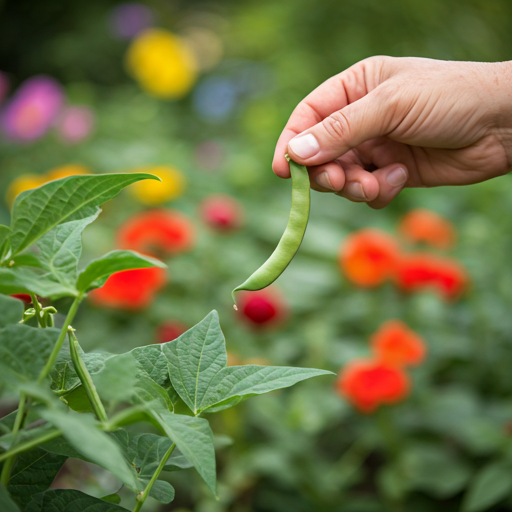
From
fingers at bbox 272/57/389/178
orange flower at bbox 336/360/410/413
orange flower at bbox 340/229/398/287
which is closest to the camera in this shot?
fingers at bbox 272/57/389/178

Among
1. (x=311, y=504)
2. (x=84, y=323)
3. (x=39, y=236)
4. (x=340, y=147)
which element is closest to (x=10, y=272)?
(x=39, y=236)

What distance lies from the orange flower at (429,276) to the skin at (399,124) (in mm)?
624

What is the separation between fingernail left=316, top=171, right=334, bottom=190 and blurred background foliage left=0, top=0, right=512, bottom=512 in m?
0.47

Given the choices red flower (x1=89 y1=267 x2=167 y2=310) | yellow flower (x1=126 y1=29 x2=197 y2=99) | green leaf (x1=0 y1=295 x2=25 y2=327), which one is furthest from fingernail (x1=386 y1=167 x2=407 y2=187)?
yellow flower (x1=126 y1=29 x2=197 y2=99)

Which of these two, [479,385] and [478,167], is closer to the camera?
[478,167]

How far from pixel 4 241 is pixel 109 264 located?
A: 103 mm

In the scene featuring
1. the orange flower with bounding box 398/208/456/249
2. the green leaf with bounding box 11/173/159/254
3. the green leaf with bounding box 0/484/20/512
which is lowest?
the orange flower with bounding box 398/208/456/249

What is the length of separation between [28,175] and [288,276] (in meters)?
1.65

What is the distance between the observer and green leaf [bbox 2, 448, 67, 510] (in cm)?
43

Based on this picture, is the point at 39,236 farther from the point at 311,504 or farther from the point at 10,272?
the point at 311,504

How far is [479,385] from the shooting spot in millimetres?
1744

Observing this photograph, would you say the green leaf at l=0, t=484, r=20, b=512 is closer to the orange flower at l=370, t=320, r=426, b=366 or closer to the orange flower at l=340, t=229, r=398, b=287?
the orange flower at l=370, t=320, r=426, b=366

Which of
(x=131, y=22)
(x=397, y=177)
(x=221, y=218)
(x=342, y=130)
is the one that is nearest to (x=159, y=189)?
(x=221, y=218)

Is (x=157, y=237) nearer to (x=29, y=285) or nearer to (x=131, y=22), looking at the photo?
(x=29, y=285)
